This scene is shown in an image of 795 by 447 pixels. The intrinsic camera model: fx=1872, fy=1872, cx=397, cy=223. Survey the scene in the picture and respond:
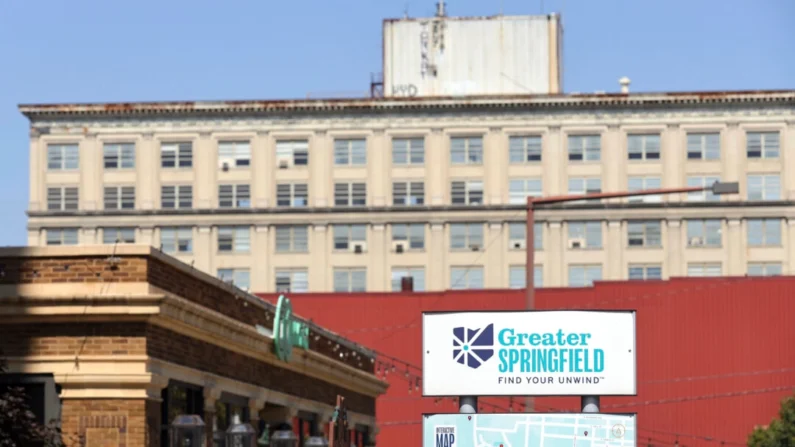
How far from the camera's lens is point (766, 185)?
119 metres

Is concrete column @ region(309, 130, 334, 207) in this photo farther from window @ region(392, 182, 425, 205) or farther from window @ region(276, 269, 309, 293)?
window @ region(276, 269, 309, 293)

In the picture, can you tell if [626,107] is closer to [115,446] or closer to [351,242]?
[351,242]

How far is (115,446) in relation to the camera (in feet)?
99.9

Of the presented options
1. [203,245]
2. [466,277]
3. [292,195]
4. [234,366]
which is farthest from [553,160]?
[234,366]

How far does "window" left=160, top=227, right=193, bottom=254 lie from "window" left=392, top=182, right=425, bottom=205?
1351 cm

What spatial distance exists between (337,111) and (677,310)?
36028mm

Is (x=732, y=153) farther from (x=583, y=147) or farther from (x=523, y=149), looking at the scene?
(x=523, y=149)

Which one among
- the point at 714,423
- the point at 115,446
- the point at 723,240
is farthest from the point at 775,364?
the point at 115,446

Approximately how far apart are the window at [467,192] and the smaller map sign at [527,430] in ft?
280

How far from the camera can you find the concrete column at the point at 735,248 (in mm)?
117438

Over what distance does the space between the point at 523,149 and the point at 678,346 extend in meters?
31.1

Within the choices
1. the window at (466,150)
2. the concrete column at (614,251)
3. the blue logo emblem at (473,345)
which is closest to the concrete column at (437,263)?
the window at (466,150)

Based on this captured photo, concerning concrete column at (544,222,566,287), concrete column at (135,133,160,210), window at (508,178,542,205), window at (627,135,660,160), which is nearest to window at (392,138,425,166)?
window at (508,178,542,205)

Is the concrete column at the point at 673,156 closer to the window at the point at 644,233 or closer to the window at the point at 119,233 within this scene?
the window at the point at 644,233
